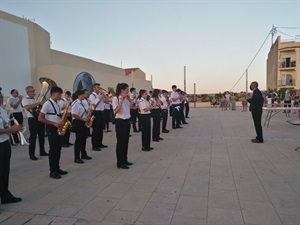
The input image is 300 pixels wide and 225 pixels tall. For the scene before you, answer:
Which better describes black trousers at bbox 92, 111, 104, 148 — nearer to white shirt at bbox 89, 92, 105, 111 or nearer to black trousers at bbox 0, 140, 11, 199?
white shirt at bbox 89, 92, 105, 111

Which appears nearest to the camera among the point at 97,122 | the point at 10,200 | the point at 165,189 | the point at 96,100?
the point at 10,200

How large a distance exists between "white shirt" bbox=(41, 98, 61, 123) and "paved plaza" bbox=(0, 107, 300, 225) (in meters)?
1.14

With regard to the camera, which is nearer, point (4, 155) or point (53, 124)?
point (4, 155)

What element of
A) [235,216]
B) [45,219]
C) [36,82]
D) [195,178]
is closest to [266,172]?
[195,178]

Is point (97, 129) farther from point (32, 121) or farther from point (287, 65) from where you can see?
point (287, 65)

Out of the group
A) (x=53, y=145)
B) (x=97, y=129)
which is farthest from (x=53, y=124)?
(x=97, y=129)

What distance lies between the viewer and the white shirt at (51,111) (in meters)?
4.68

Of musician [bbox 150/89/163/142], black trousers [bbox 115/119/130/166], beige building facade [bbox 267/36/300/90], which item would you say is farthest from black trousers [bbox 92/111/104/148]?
beige building facade [bbox 267/36/300/90]

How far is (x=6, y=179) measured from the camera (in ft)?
12.0

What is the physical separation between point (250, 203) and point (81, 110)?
3.99m

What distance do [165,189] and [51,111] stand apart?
2.52 m

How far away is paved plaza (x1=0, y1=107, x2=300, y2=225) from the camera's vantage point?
3225 mm

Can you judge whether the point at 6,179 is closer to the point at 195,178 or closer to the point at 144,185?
the point at 144,185

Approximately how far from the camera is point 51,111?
4.75m
